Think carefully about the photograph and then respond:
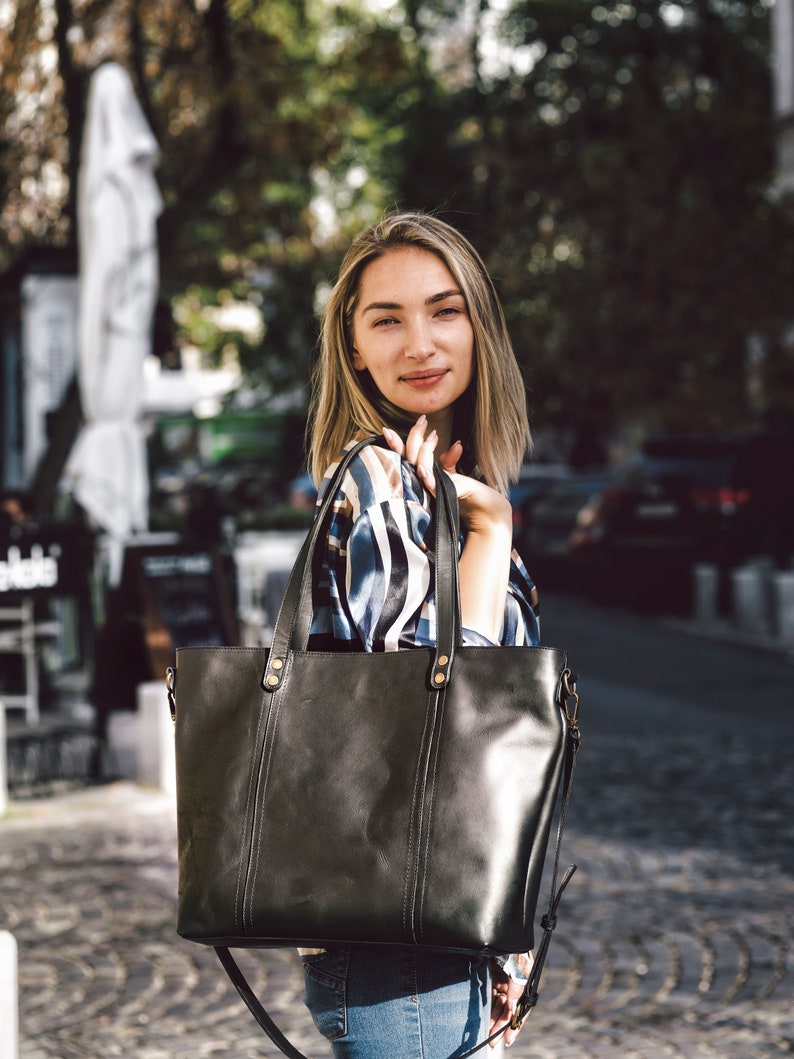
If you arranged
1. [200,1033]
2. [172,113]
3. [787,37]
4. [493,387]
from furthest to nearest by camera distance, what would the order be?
[787,37], [172,113], [200,1033], [493,387]

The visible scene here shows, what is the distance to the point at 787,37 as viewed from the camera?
81.0ft

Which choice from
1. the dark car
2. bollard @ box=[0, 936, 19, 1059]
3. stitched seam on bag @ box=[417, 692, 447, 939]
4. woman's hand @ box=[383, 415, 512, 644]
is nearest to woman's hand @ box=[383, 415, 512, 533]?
woman's hand @ box=[383, 415, 512, 644]

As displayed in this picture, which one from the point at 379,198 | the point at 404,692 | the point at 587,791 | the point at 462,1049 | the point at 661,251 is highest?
the point at 379,198

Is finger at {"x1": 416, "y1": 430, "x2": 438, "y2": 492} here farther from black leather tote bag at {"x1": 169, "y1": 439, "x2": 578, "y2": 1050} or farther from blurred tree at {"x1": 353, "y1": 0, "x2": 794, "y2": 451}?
blurred tree at {"x1": 353, "y1": 0, "x2": 794, "y2": 451}

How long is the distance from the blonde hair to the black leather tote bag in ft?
1.09

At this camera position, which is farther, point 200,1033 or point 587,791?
point 587,791

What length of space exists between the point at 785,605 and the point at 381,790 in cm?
1382

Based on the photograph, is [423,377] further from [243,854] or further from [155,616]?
[155,616]

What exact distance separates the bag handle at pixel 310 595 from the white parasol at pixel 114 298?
813 cm

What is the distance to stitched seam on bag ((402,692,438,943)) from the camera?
1888mm

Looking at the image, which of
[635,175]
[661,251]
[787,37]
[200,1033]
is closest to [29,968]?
[200,1033]

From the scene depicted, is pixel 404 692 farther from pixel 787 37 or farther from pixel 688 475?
pixel 787 37

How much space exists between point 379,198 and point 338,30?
11.5 ft

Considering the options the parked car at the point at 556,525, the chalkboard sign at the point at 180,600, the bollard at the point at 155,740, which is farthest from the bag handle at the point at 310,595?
the parked car at the point at 556,525
